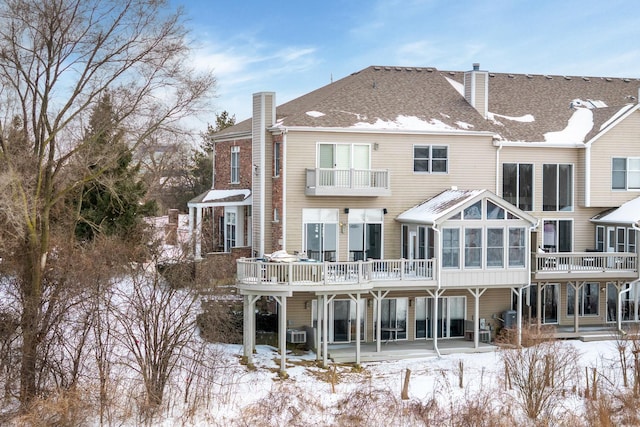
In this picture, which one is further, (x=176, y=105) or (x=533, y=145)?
(x=533, y=145)

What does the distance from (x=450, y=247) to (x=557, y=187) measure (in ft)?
21.0

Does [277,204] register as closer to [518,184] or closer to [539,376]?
[518,184]

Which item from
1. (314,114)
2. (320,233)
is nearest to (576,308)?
(320,233)

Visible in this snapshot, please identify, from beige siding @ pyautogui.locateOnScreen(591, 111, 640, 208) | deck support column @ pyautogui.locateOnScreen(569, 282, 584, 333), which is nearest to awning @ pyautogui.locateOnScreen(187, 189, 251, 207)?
deck support column @ pyautogui.locateOnScreen(569, 282, 584, 333)

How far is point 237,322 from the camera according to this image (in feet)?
93.6

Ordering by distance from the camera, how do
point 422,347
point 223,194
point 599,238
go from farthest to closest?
point 223,194
point 599,238
point 422,347

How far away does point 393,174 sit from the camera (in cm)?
2973

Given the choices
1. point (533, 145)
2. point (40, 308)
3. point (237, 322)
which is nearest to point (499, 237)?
point (533, 145)

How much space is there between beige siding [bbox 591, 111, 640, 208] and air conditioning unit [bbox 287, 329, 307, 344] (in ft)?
40.3

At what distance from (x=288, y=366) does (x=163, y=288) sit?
5.07 metres

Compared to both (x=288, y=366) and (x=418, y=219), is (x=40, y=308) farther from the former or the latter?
(x=418, y=219)

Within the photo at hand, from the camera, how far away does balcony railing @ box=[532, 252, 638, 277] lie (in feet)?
95.7

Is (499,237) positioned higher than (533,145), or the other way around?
(533,145)

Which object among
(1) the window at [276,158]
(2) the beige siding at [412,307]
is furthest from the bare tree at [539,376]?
(1) the window at [276,158]
